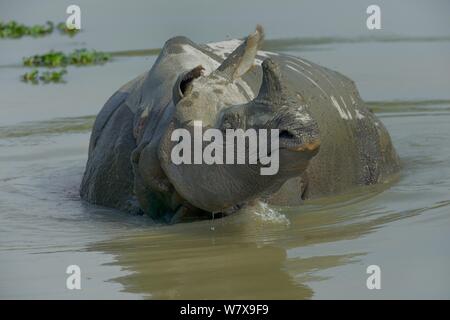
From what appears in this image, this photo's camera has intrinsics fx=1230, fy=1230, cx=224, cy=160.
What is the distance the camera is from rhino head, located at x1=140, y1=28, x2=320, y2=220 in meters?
6.01

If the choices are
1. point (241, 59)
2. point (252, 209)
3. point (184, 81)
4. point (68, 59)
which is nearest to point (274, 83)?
point (184, 81)

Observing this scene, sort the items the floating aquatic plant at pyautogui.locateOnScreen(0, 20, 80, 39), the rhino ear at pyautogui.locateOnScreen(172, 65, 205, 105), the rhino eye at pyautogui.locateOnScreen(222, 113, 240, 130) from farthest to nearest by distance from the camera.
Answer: the floating aquatic plant at pyautogui.locateOnScreen(0, 20, 80, 39) < the rhino ear at pyautogui.locateOnScreen(172, 65, 205, 105) < the rhino eye at pyautogui.locateOnScreen(222, 113, 240, 130)

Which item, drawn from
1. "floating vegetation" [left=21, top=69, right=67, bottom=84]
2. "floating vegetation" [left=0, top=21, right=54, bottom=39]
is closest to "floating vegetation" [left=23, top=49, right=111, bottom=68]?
"floating vegetation" [left=21, top=69, right=67, bottom=84]

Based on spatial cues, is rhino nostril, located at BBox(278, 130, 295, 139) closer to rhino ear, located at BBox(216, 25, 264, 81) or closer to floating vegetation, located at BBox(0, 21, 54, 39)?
rhino ear, located at BBox(216, 25, 264, 81)

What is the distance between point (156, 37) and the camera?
14188mm

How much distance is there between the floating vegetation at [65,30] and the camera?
49.6ft

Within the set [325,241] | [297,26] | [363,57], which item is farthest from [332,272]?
[297,26]

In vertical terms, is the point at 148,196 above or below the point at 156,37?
below

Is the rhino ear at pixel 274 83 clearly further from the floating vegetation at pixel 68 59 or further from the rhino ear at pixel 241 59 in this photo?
the floating vegetation at pixel 68 59

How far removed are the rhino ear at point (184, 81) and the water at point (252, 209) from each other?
801 mm

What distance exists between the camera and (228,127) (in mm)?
6352
